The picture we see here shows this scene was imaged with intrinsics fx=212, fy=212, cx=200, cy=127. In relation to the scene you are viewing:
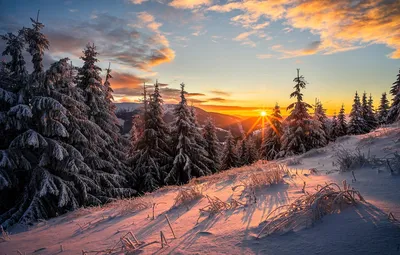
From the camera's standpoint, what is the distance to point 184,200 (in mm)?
4156

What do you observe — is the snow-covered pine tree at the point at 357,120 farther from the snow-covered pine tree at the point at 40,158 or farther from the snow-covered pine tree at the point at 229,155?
the snow-covered pine tree at the point at 40,158

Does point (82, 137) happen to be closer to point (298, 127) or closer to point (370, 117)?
point (298, 127)

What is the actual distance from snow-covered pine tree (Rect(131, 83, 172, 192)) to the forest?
0.10m

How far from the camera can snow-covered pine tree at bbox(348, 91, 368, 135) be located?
1665 inches

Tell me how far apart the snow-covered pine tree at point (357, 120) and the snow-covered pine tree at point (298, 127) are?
2358 centimetres

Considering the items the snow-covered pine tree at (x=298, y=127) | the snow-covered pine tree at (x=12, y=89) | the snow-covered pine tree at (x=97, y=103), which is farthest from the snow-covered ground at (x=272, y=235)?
the snow-covered pine tree at (x=298, y=127)

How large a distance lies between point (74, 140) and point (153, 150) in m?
8.96

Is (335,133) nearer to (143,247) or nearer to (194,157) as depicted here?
(194,157)

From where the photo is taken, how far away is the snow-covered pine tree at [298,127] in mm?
25500

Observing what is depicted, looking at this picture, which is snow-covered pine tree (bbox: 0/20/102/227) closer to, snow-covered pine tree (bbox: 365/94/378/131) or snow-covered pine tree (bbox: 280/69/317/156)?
snow-covered pine tree (bbox: 280/69/317/156)

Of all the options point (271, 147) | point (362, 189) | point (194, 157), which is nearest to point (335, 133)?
point (271, 147)

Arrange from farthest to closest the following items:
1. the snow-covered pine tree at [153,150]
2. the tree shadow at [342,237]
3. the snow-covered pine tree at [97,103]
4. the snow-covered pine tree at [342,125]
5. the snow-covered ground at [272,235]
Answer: the snow-covered pine tree at [342,125] < the snow-covered pine tree at [153,150] < the snow-covered pine tree at [97,103] < the snow-covered ground at [272,235] < the tree shadow at [342,237]

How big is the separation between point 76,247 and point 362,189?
4.13m

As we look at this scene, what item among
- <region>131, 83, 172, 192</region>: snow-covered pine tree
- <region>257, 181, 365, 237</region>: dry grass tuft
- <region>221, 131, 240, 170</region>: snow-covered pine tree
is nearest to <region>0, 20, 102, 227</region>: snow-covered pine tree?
<region>131, 83, 172, 192</region>: snow-covered pine tree
